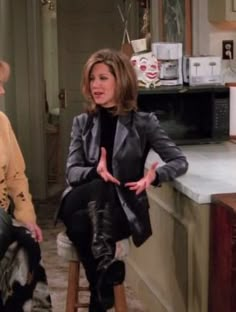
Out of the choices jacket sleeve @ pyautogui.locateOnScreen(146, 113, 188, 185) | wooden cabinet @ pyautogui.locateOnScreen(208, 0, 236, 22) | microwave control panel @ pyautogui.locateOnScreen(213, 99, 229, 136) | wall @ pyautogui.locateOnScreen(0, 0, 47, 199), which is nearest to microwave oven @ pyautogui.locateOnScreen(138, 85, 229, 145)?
microwave control panel @ pyautogui.locateOnScreen(213, 99, 229, 136)

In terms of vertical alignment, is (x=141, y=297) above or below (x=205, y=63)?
below

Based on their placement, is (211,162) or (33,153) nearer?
(211,162)

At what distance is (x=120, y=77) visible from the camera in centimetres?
226

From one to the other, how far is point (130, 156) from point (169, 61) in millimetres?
1201

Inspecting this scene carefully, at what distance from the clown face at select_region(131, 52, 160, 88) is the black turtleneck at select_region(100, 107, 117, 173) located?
0.92 metres

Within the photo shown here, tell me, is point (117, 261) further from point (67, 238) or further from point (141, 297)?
point (141, 297)

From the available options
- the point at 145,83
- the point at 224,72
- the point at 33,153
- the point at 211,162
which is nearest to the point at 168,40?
the point at 224,72

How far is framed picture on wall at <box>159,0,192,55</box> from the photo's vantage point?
3.69m

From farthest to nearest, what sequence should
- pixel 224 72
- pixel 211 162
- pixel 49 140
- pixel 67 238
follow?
pixel 49 140
pixel 224 72
pixel 211 162
pixel 67 238

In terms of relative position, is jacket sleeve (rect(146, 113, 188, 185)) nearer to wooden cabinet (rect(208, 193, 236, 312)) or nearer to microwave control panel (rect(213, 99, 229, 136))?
wooden cabinet (rect(208, 193, 236, 312))

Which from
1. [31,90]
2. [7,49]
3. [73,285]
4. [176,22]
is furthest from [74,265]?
[31,90]

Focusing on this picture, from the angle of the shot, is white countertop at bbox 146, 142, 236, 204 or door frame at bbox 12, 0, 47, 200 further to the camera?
door frame at bbox 12, 0, 47, 200

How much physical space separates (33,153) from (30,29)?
3.47 ft

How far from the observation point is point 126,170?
7.41 ft
